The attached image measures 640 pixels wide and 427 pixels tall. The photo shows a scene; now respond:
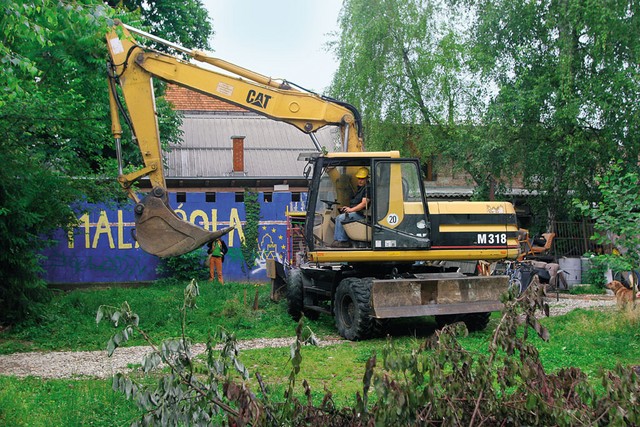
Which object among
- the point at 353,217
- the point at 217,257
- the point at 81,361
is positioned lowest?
the point at 81,361

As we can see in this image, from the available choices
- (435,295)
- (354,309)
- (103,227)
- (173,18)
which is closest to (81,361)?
(354,309)

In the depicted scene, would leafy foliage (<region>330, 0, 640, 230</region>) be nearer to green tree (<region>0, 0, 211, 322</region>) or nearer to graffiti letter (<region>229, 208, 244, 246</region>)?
graffiti letter (<region>229, 208, 244, 246</region>)

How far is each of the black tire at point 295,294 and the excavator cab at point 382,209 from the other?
227 centimetres

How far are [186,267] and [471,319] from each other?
Result: 39.4 feet

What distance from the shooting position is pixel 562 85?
62.5 ft

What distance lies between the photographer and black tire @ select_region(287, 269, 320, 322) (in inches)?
529

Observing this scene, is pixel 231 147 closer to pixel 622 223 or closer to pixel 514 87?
pixel 514 87

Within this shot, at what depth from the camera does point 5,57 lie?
7008 millimetres

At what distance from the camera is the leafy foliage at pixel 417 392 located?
3658mm

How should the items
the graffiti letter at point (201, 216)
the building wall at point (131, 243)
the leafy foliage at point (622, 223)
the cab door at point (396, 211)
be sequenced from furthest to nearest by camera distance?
the graffiti letter at point (201, 216)
the building wall at point (131, 243)
the cab door at point (396, 211)
the leafy foliage at point (622, 223)

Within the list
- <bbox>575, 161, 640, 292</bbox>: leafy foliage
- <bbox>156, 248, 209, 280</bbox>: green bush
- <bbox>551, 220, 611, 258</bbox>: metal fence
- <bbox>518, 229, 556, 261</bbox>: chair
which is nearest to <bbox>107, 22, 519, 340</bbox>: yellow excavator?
<bbox>575, 161, 640, 292</bbox>: leafy foliage

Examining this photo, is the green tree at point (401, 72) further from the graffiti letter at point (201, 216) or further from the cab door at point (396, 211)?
the cab door at point (396, 211)

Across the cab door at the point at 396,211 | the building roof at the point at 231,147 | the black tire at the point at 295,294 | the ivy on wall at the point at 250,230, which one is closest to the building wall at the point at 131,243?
the ivy on wall at the point at 250,230

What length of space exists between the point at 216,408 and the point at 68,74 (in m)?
11.1
